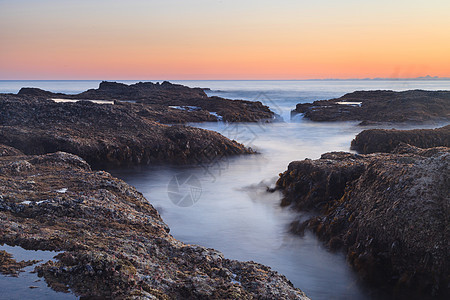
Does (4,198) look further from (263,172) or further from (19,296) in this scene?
(263,172)

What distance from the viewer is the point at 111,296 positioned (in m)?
3.35

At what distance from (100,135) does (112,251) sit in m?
11.9

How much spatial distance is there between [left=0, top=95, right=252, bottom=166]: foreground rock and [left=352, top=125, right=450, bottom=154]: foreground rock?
5949mm

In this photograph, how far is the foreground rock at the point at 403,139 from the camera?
16.2m

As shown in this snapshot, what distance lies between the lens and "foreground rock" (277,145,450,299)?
17.7ft

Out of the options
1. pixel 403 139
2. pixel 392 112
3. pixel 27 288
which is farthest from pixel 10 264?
pixel 392 112

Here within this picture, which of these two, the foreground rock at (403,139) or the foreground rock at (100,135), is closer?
the foreground rock at (100,135)

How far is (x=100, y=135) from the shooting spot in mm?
15305

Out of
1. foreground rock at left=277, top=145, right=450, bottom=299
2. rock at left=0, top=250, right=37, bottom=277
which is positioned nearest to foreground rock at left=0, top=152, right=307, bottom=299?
rock at left=0, top=250, right=37, bottom=277

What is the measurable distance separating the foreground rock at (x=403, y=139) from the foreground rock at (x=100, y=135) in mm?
5949

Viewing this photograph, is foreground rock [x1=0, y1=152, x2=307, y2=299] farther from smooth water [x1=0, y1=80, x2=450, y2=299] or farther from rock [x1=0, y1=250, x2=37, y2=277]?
smooth water [x1=0, y1=80, x2=450, y2=299]

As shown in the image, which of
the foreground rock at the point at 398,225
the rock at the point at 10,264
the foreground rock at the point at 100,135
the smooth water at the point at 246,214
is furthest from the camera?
the foreground rock at the point at 100,135

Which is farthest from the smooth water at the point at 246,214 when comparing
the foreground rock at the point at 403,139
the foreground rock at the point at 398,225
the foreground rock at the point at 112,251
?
the foreground rock at the point at 403,139

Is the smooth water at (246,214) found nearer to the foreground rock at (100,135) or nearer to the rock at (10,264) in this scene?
the foreground rock at (100,135)
